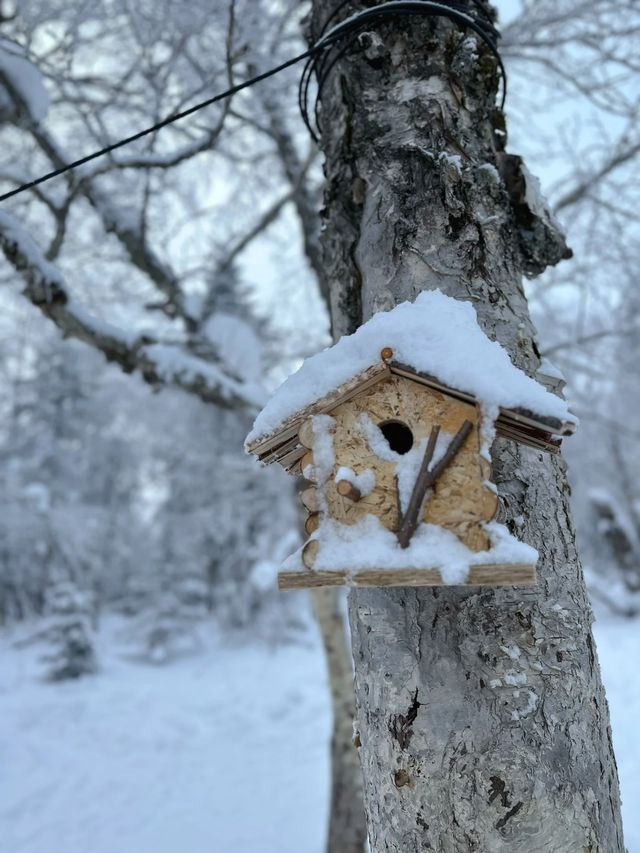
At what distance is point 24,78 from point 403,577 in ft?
9.90

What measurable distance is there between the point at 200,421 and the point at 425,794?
14.3 meters

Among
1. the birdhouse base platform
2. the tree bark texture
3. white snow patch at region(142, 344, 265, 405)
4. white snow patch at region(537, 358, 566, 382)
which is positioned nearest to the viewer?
the birdhouse base platform

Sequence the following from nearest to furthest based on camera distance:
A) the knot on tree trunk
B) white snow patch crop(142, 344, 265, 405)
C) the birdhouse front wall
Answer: the birdhouse front wall < the knot on tree trunk < white snow patch crop(142, 344, 265, 405)

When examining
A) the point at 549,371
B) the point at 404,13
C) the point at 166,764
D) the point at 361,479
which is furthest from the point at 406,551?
the point at 166,764

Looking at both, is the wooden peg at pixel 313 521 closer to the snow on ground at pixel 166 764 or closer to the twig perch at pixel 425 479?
the twig perch at pixel 425 479

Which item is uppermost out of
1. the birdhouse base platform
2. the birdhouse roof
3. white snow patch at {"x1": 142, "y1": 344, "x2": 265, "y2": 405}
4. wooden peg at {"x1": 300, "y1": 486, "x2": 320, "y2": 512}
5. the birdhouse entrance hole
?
white snow patch at {"x1": 142, "y1": 344, "x2": 265, "y2": 405}

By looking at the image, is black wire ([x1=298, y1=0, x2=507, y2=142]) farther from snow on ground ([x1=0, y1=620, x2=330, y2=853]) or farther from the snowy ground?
snow on ground ([x1=0, y1=620, x2=330, y2=853])

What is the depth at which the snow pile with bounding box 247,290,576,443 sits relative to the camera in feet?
3.49

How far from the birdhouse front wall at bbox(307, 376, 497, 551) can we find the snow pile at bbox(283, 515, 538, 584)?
2 cm

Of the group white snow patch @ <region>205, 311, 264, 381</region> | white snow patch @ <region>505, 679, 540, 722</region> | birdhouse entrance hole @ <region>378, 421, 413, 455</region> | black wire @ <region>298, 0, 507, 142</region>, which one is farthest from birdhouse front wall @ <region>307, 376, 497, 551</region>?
white snow patch @ <region>205, 311, 264, 381</region>

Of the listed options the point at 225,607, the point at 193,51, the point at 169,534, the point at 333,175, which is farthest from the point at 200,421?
the point at 333,175

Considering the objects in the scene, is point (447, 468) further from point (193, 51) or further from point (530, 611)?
point (193, 51)

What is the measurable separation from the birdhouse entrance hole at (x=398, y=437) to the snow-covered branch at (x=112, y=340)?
2.05 metres

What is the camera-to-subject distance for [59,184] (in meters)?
4.79
